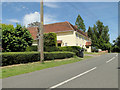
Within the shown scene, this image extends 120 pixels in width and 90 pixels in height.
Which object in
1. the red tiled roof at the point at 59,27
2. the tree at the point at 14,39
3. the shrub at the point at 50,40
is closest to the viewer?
the tree at the point at 14,39

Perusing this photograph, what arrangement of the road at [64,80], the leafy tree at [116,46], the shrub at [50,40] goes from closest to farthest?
the road at [64,80], the shrub at [50,40], the leafy tree at [116,46]

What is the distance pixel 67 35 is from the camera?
34000mm

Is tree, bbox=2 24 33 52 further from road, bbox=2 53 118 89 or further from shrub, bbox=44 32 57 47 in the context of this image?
road, bbox=2 53 118 89

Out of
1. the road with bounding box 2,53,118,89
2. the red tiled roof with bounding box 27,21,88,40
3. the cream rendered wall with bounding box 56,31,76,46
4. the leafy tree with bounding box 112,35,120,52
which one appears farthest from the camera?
the leafy tree with bounding box 112,35,120,52

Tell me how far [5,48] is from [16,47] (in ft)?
5.64

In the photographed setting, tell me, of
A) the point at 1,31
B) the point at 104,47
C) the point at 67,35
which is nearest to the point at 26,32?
the point at 1,31

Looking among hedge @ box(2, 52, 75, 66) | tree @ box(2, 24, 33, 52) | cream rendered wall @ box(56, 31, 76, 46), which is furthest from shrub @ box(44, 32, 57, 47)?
hedge @ box(2, 52, 75, 66)

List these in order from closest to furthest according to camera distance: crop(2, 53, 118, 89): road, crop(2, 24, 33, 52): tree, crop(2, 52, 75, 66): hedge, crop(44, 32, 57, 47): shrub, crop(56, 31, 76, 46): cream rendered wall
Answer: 1. crop(2, 53, 118, 89): road
2. crop(2, 52, 75, 66): hedge
3. crop(2, 24, 33, 52): tree
4. crop(44, 32, 57, 47): shrub
5. crop(56, 31, 76, 46): cream rendered wall

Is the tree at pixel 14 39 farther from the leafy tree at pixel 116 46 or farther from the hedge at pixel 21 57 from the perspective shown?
the leafy tree at pixel 116 46

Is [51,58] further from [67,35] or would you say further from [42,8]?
[67,35]

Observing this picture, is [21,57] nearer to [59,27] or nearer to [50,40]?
[50,40]

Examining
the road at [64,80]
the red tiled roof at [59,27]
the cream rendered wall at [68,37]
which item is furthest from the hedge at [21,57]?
the red tiled roof at [59,27]

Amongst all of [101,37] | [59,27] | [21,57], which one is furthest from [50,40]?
[101,37]

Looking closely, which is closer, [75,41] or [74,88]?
[74,88]
